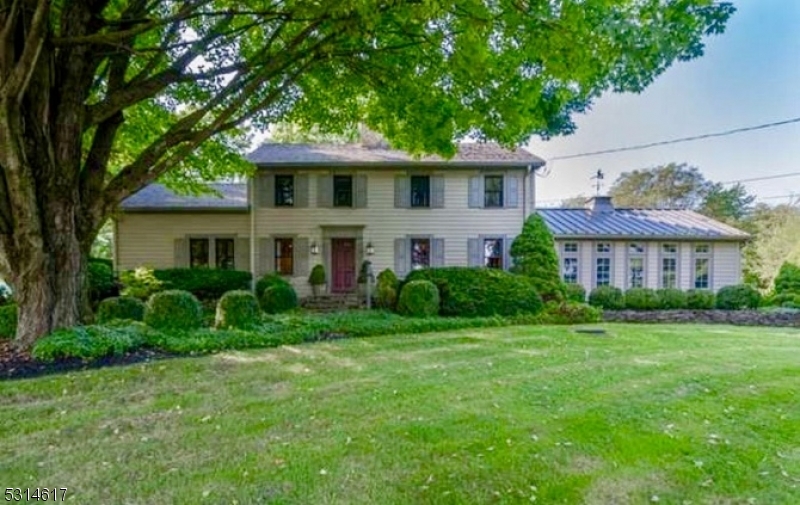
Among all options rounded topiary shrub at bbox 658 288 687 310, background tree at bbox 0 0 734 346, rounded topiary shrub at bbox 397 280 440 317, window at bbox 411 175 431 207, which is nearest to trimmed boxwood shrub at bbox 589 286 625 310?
rounded topiary shrub at bbox 658 288 687 310

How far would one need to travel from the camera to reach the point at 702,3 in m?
Result: 4.98

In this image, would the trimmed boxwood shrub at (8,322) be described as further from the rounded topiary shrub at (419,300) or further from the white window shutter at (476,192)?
the white window shutter at (476,192)

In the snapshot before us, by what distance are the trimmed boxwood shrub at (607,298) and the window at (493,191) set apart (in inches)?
171

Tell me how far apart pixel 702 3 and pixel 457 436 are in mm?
4885

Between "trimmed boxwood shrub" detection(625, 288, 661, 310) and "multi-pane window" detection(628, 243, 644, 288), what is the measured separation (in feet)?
3.34

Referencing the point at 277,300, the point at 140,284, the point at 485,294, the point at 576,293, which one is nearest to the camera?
the point at 485,294

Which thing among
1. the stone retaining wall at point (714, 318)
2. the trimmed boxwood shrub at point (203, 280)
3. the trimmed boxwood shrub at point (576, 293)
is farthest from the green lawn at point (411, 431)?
the trimmed boxwood shrub at point (576, 293)

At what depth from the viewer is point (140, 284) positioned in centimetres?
1379

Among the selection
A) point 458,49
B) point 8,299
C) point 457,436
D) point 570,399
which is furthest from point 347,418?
point 8,299

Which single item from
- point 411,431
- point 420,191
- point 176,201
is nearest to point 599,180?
point 420,191

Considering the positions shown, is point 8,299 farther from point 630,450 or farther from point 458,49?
point 630,450

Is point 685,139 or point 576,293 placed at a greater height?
point 685,139

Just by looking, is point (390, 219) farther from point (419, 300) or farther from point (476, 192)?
point (419, 300)

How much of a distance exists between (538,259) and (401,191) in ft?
Answer: 16.3
